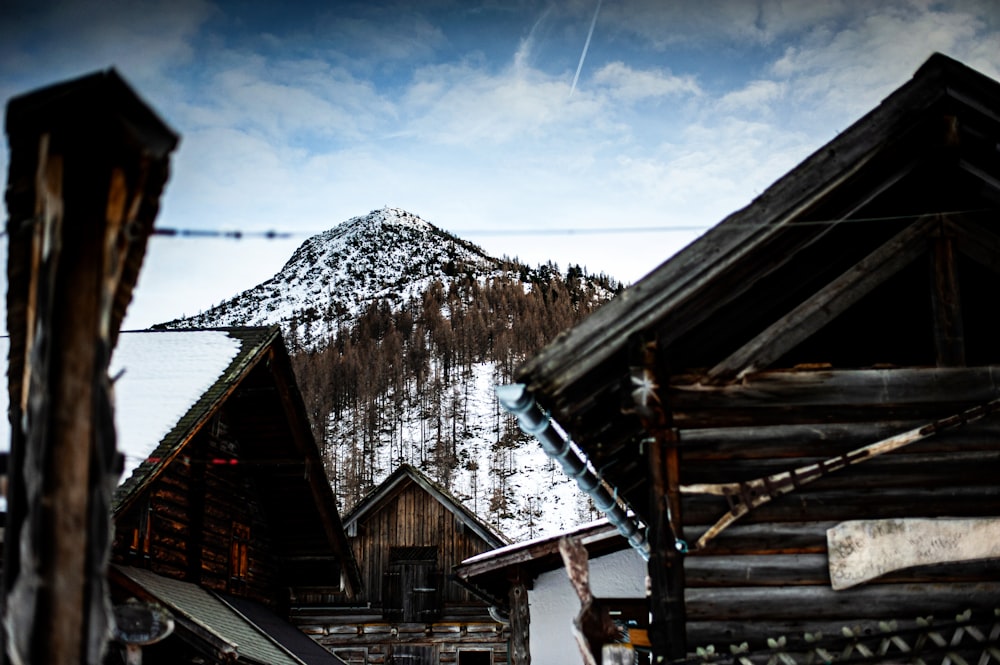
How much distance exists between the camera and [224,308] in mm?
163375

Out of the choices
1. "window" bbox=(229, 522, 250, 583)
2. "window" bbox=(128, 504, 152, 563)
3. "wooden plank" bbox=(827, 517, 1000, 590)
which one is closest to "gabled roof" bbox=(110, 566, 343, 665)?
"window" bbox=(128, 504, 152, 563)

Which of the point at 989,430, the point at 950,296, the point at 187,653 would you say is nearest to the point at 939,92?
the point at 950,296

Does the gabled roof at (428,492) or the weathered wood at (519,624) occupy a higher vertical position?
the gabled roof at (428,492)

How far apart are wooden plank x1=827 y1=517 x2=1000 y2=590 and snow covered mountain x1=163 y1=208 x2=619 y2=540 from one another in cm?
4154

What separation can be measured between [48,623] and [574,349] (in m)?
3.87

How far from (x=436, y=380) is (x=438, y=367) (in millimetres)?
3460

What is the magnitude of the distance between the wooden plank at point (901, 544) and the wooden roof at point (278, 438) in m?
9.53

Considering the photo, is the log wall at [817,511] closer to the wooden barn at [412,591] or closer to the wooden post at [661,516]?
the wooden post at [661,516]

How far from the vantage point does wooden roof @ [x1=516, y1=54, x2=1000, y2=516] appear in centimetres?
699

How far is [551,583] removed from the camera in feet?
57.6

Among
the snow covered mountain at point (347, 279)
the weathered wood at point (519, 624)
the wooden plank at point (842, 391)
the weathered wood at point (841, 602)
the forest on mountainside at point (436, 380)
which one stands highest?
the snow covered mountain at point (347, 279)

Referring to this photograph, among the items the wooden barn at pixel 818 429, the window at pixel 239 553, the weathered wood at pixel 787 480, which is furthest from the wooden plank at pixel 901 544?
the window at pixel 239 553

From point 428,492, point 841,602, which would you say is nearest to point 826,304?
point 841,602

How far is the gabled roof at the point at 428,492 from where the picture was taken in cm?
2950
